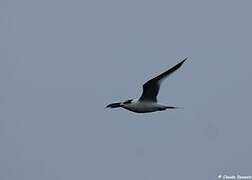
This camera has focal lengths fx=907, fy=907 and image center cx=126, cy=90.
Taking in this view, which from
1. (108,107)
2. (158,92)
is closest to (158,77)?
(158,92)

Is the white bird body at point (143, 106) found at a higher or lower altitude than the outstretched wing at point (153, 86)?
lower

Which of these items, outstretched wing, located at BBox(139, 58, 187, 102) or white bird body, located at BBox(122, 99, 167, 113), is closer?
outstretched wing, located at BBox(139, 58, 187, 102)

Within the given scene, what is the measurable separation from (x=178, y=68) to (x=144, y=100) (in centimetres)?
135

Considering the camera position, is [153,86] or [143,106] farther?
[143,106]

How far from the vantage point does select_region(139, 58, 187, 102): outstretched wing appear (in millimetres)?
21484

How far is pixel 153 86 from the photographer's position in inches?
857

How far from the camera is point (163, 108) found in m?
21.9

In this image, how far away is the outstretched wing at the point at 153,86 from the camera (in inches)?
846

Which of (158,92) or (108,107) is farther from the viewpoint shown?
(108,107)

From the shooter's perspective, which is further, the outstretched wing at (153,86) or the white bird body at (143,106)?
the white bird body at (143,106)

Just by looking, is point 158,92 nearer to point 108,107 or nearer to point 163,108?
point 163,108

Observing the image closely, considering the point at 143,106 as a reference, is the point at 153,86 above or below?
above

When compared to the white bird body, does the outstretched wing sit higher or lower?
higher

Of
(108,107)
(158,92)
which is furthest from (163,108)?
(108,107)
